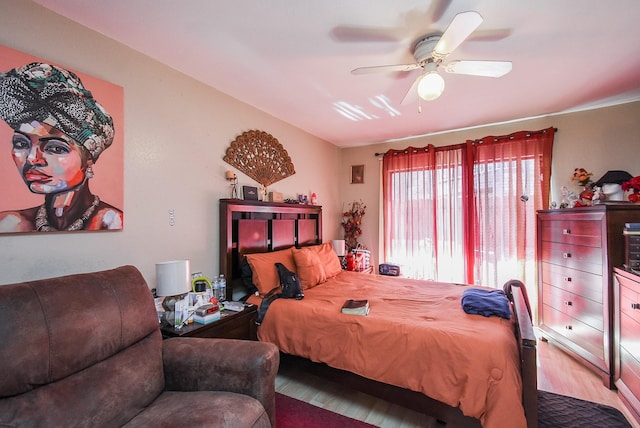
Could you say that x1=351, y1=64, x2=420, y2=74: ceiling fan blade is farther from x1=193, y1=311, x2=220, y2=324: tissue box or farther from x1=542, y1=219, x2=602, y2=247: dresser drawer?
x1=542, y1=219, x2=602, y2=247: dresser drawer

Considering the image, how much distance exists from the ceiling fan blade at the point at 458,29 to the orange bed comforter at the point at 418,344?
1777 millimetres

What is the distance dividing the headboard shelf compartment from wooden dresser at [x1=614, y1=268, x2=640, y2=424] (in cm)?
303

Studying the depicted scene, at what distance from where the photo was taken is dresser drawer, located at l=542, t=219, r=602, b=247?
92.6 inches

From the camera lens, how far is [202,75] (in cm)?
236

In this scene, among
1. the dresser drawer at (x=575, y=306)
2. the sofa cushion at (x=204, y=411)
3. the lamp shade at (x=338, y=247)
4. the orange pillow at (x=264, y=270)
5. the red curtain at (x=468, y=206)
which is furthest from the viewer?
the lamp shade at (x=338, y=247)

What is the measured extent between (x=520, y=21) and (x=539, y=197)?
7.85 ft

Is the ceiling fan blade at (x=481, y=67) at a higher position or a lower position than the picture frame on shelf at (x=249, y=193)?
higher

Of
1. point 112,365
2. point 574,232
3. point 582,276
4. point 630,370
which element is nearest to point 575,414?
point 630,370

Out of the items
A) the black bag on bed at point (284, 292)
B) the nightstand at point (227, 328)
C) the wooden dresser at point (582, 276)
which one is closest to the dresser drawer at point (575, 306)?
the wooden dresser at point (582, 276)

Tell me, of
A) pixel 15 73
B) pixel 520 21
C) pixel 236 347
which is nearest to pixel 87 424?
→ pixel 236 347

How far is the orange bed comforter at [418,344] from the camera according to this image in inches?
59.5

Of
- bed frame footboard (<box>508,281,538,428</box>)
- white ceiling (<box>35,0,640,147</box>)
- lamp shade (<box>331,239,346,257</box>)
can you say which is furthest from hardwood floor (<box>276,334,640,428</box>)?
white ceiling (<box>35,0,640,147</box>)

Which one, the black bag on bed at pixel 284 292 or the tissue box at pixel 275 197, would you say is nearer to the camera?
the black bag on bed at pixel 284 292

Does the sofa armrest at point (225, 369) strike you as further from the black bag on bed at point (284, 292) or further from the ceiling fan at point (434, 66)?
the ceiling fan at point (434, 66)
